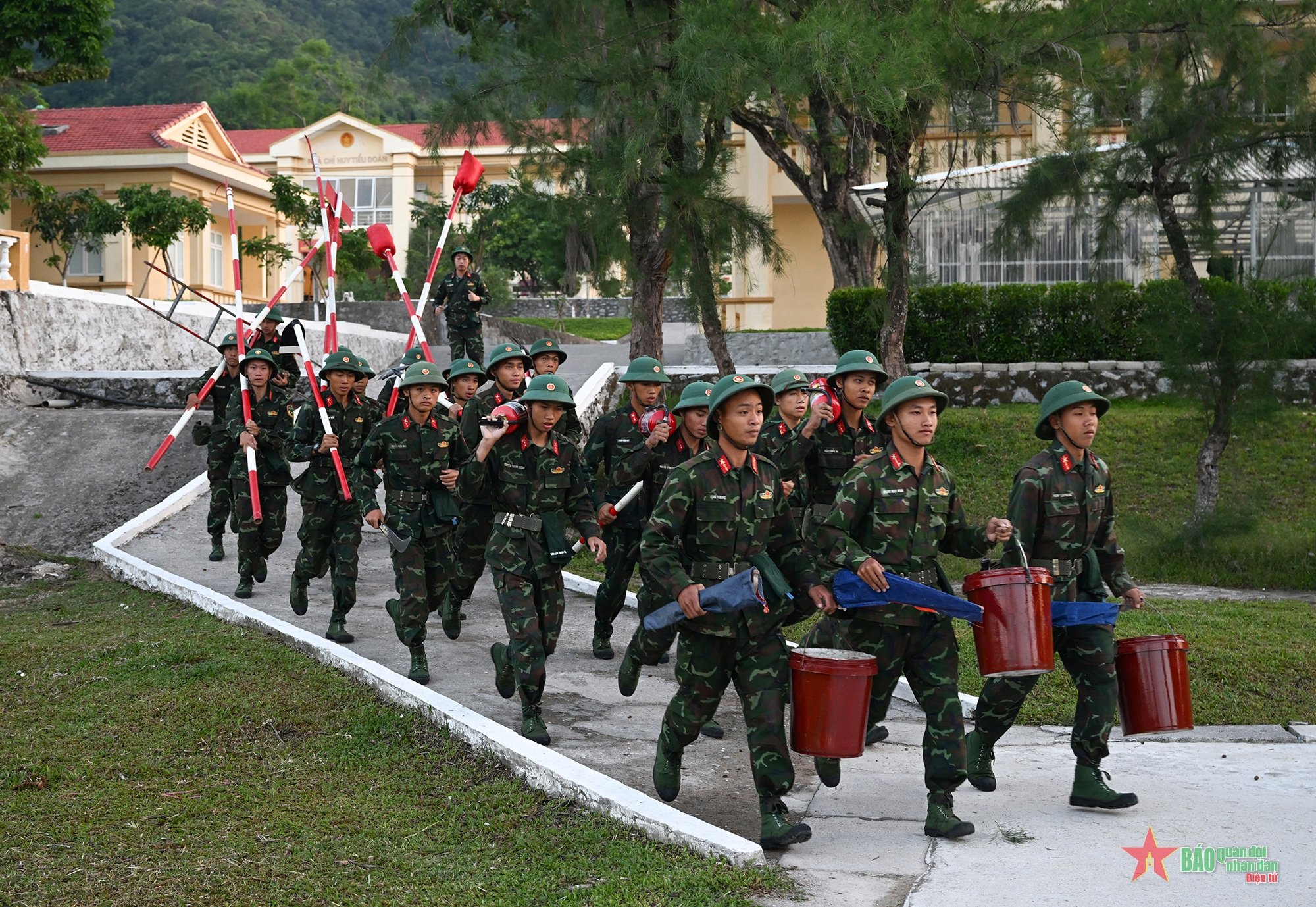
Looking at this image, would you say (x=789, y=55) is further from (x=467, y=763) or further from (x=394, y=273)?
Result: (x=467, y=763)

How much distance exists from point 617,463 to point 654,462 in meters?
0.41

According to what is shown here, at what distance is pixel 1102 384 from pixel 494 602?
9.58 m

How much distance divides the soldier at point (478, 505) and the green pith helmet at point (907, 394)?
326 cm

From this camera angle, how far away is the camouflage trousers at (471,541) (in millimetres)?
8977

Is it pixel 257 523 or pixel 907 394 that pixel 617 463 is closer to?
pixel 907 394

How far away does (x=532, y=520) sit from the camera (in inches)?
286

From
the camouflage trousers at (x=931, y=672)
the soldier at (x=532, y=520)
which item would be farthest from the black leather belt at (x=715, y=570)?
the soldier at (x=532, y=520)

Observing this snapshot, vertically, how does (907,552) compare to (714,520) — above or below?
below

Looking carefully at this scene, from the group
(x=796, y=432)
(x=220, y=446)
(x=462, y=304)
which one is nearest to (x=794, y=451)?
(x=796, y=432)

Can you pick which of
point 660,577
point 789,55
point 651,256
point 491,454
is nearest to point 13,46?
point 651,256

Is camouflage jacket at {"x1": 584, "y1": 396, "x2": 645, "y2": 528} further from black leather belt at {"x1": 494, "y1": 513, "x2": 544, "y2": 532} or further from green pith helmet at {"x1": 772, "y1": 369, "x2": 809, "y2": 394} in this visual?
black leather belt at {"x1": 494, "y1": 513, "x2": 544, "y2": 532}

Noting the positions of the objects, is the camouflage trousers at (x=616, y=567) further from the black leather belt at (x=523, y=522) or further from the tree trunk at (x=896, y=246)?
the tree trunk at (x=896, y=246)

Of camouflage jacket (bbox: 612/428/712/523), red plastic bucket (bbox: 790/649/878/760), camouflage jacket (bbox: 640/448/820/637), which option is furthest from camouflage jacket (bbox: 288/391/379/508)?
red plastic bucket (bbox: 790/649/878/760)

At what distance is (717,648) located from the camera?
591 cm
